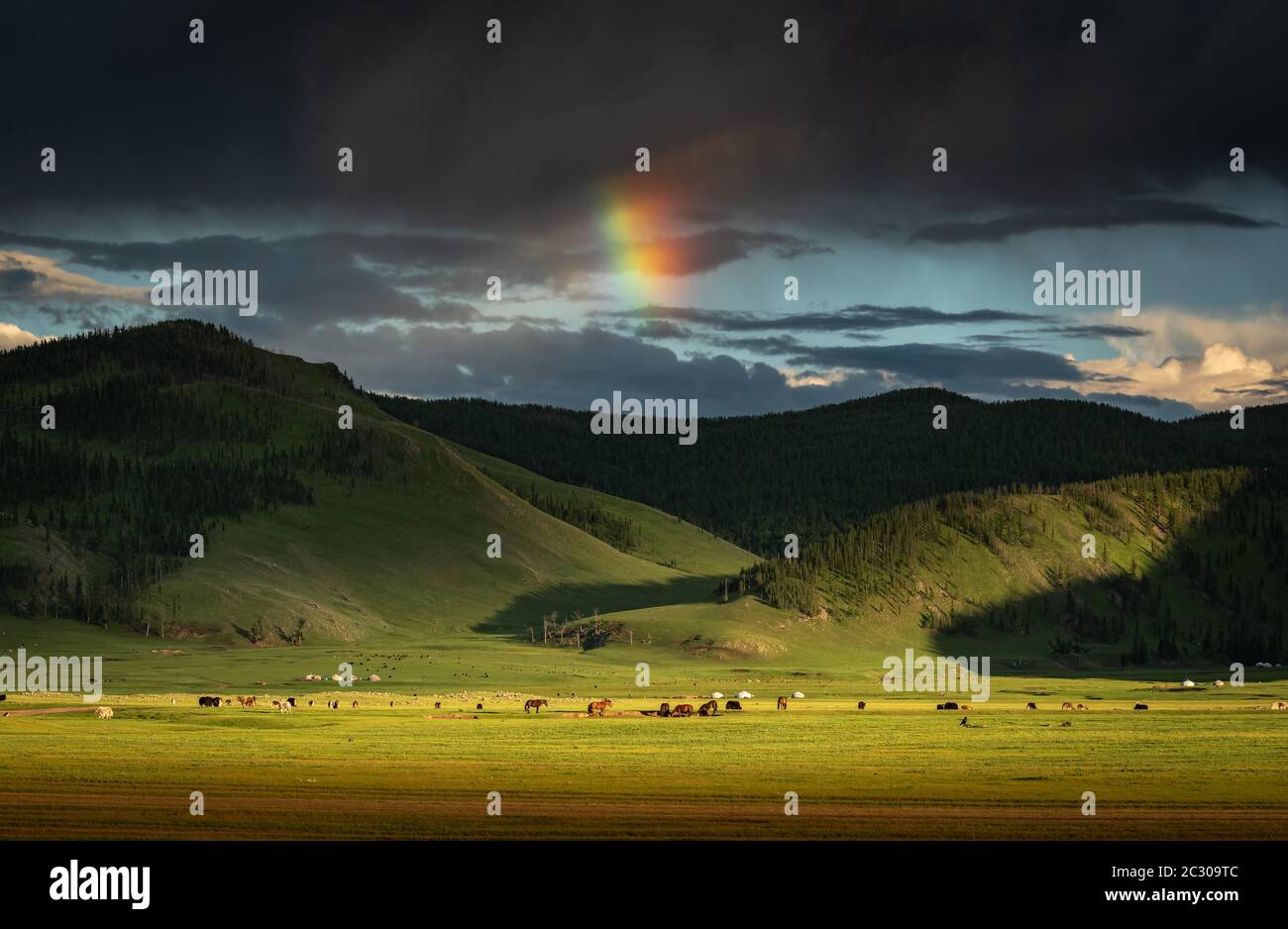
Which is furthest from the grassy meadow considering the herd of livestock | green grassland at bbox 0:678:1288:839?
the herd of livestock

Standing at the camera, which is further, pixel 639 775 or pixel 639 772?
pixel 639 772

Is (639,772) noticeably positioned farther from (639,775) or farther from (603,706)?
(603,706)

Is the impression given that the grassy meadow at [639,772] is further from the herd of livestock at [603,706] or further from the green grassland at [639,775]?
the herd of livestock at [603,706]

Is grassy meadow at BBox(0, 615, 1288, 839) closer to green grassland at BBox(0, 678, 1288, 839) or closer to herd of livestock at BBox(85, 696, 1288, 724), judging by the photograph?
green grassland at BBox(0, 678, 1288, 839)

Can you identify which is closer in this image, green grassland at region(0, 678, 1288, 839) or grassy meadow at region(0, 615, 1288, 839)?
green grassland at region(0, 678, 1288, 839)

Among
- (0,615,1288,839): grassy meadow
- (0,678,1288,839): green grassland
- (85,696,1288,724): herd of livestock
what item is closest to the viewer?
(0,678,1288,839): green grassland

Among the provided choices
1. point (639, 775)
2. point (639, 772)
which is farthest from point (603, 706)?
point (639, 775)

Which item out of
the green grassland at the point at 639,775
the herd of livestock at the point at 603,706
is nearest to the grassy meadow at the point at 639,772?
the green grassland at the point at 639,775

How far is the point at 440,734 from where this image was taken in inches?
3066

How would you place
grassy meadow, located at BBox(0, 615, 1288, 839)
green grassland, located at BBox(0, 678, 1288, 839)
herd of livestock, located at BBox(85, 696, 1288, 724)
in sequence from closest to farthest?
1. green grassland, located at BBox(0, 678, 1288, 839)
2. grassy meadow, located at BBox(0, 615, 1288, 839)
3. herd of livestock, located at BBox(85, 696, 1288, 724)

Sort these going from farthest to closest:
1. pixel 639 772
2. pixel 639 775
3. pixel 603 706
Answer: pixel 603 706
pixel 639 772
pixel 639 775

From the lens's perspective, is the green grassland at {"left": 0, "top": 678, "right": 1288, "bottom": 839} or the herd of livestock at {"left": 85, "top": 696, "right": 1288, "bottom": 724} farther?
the herd of livestock at {"left": 85, "top": 696, "right": 1288, "bottom": 724}
